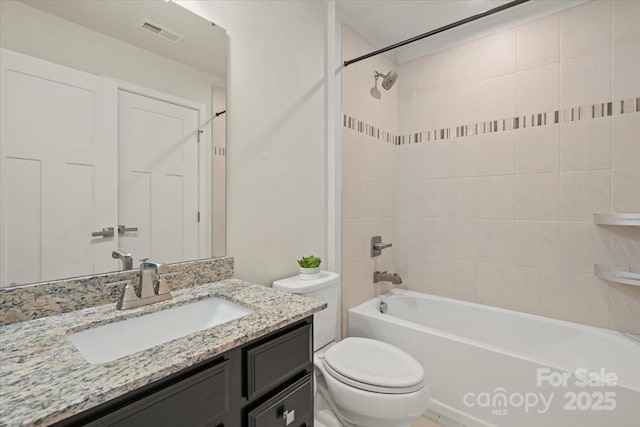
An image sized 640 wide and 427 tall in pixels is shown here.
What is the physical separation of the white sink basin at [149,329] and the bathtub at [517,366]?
118 cm

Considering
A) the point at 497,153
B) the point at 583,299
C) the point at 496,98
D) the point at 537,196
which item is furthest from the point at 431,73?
the point at 583,299

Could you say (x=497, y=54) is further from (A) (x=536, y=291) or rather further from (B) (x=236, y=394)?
(B) (x=236, y=394)

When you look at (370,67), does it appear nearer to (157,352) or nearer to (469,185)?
(469,185)

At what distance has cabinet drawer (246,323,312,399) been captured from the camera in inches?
32.3

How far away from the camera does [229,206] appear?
4.64ft

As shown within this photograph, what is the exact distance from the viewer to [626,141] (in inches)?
67.6

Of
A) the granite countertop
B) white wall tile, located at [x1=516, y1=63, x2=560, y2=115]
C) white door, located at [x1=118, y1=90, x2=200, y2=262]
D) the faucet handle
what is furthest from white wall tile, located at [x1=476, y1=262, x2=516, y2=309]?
the faucet handle

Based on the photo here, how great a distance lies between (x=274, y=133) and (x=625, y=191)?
2.02m

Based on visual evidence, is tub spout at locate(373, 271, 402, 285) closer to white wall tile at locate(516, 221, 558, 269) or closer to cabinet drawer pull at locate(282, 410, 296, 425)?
white wall tile at locate(516, 221, 558, 269)

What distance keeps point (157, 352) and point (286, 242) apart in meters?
1.04

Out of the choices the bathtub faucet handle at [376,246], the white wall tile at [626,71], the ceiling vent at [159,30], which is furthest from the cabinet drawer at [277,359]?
the white wall tile at [626,71]

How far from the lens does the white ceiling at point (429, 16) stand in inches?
77.0

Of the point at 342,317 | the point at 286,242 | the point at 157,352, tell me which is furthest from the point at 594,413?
the point at 157,352

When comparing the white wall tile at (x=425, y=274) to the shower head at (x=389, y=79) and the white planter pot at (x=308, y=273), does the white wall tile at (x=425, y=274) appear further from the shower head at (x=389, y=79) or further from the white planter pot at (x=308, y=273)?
the shower head at (x=389, y=79)
